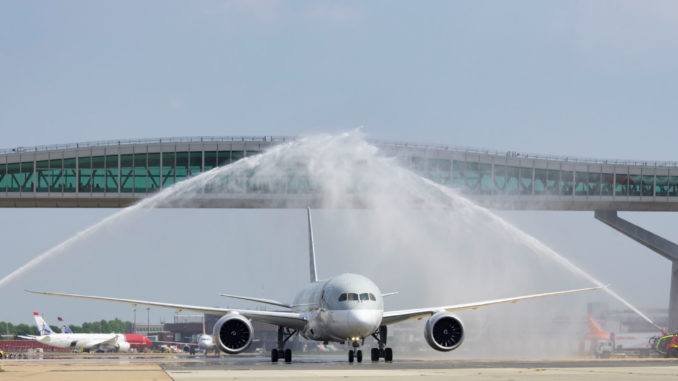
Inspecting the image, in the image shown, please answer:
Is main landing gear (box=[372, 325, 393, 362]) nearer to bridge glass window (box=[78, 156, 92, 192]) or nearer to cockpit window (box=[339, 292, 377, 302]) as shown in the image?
cockpit window (box=[339, 292, 377, 302])

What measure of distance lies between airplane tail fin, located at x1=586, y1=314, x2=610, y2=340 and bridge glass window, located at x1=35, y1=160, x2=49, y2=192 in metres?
47.7

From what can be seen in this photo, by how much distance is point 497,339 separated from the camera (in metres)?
62.8

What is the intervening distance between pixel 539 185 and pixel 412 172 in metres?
12.7

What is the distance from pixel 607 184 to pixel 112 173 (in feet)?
155

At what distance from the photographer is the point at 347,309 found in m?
40.0

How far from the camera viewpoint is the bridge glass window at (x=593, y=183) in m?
85.6

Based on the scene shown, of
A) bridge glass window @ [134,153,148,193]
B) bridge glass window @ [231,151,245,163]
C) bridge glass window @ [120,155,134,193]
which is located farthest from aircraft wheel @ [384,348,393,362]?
bridge glass window @ [120,155,134,193]

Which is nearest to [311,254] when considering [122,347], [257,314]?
[257,314]

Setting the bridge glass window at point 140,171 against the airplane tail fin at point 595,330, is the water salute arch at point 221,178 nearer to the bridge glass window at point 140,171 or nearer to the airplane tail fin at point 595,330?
the bridge glass window at point 140,171

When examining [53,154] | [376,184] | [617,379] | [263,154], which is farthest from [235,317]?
[53,154]

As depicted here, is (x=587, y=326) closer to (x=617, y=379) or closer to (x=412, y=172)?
(x=412, y=172)

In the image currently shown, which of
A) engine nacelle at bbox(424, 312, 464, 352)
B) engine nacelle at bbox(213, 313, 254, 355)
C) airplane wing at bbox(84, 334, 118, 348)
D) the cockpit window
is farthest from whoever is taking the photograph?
airplane wing at bbox(84, 334, 118, 348)

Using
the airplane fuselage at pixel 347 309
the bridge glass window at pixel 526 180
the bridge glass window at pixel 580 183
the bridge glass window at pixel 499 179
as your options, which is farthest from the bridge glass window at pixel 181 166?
the airplane fuselage at pixel 347 309

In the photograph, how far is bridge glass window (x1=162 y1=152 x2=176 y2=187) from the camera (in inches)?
3137
